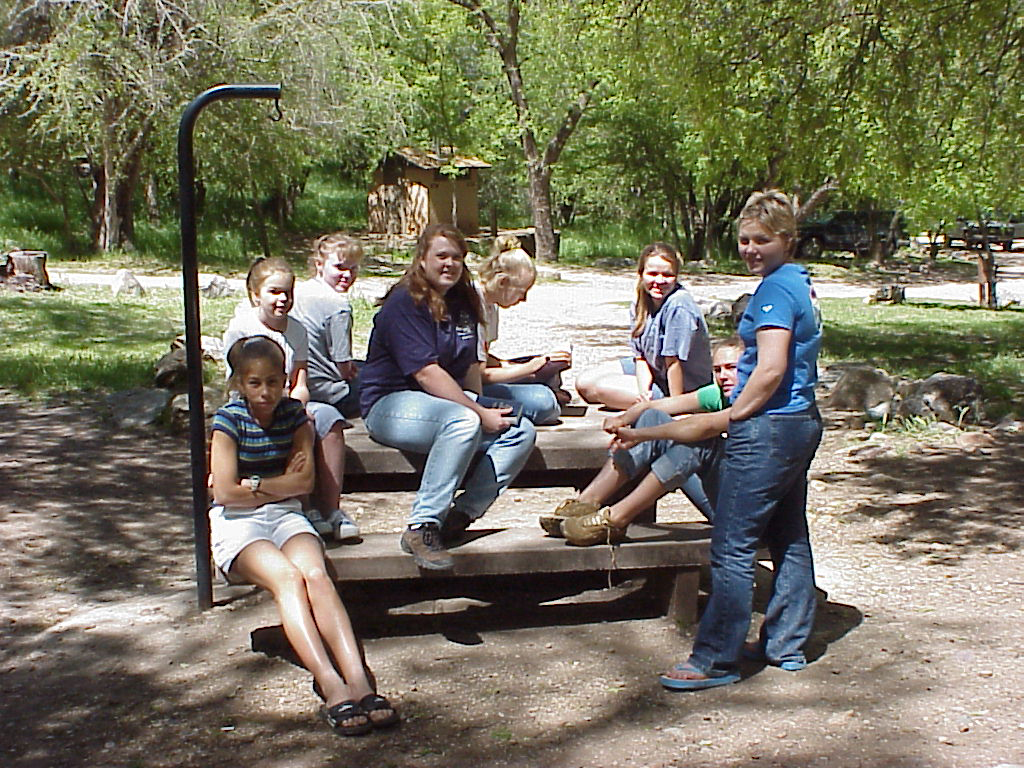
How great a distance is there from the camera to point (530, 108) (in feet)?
108

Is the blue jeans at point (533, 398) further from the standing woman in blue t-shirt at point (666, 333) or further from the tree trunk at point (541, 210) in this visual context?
the tree trunk at point (541, 210)

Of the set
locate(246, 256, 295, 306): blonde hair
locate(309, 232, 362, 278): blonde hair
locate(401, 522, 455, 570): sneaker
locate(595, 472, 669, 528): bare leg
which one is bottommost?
locate(401, 522, 455, 570): sneaker

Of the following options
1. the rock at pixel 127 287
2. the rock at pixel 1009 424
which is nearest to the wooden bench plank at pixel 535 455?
the rock at pixel 1009 424

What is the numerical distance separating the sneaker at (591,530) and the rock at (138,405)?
16.9 feet

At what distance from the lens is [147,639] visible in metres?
4.53

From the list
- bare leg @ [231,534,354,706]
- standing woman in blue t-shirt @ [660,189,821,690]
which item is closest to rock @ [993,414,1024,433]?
standing woman in blue t-shirt @ [660,189,821,690]

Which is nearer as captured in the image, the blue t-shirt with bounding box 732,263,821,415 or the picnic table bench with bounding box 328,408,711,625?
the blue t-shirt with bounding box 732,263,821,415

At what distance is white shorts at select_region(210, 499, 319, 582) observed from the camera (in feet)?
13.2

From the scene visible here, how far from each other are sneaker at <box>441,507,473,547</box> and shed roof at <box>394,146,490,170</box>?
33641mm

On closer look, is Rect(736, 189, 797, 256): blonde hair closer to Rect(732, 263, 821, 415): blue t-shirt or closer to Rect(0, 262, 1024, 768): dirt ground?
Rect(732, 263, 821, 415): blue t-shirt

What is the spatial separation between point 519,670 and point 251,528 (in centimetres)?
100

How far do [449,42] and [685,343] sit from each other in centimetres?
3378

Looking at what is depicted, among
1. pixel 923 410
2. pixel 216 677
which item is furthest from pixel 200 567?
pixel 923 410

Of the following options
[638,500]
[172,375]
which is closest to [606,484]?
[638,500]
